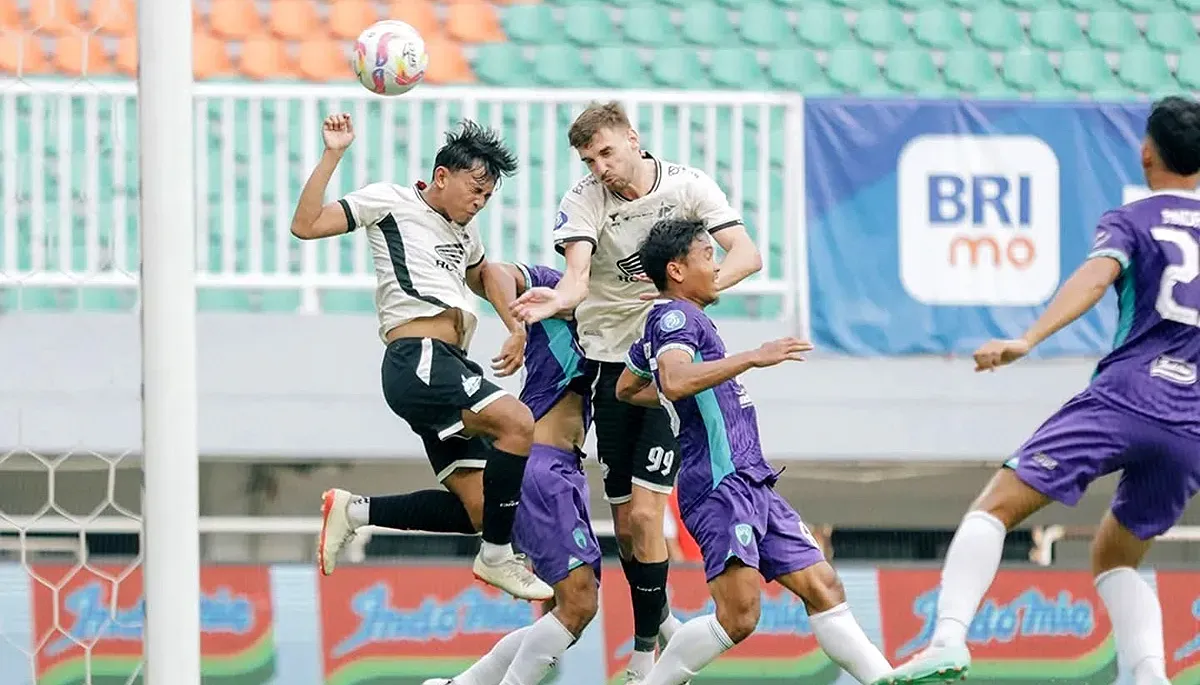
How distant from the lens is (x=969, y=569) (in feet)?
17.5

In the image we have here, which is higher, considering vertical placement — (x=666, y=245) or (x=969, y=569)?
(x=666, y=245)

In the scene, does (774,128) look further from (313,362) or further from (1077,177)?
(313,362)

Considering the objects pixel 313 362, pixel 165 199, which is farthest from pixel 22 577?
pixel 165 199

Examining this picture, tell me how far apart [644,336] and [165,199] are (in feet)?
4.92

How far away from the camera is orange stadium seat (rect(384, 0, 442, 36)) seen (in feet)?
36.1

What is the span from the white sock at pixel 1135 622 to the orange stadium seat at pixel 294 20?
646 cm

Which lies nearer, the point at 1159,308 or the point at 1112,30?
the point at 1159,308

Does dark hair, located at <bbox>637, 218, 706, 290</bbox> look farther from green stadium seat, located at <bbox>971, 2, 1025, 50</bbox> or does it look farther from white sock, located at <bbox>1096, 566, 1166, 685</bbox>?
green stadium seat, located at <bbox>971, 2, 1025, 50</bbox>

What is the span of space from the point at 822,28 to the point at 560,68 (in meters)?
1.48

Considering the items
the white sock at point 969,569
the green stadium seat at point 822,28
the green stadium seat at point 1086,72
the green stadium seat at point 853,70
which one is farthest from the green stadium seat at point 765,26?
the white sock at point 969,569

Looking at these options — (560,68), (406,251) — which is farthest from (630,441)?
(560,68)

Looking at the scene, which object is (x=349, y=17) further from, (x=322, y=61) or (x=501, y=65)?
(x=501, y=65)

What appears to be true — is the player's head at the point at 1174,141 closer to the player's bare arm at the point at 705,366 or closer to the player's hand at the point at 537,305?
the player's bare arm at the point at 705,366

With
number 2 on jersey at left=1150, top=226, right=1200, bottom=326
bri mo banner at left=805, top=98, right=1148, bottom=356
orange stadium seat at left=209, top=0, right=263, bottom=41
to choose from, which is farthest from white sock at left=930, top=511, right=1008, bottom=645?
orange stadium seat at left=209, top=0, right=263, bottom=41
